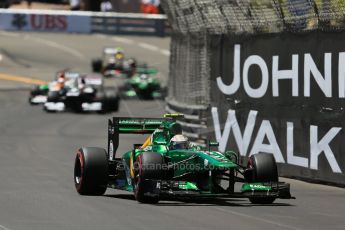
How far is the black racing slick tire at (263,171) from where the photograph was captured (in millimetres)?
14383

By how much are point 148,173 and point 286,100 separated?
5.32m

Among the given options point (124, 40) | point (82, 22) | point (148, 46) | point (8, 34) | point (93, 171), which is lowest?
point (148, 46)

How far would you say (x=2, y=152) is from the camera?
933 inches

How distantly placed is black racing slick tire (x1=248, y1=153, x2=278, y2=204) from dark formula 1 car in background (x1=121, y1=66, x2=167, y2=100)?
93.8ft

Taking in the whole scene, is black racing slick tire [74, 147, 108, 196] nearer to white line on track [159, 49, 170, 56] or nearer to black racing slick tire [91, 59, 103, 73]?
black racing slick tire [91, 59, 103, 73]

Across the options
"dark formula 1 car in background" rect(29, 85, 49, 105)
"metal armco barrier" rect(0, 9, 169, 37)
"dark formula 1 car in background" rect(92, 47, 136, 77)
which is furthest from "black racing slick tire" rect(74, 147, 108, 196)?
"metal armco barrier" rect(0, 9, 169, 37)

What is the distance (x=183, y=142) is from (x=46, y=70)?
40.9m

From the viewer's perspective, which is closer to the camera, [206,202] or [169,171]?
[169,171]

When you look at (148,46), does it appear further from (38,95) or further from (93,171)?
(93,171)

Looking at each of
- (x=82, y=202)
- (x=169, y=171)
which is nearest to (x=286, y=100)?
(x=169, y=171)

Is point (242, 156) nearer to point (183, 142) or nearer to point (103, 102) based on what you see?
point (183, 142)

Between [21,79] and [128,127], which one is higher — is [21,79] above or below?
below

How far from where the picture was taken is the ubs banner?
17.1m

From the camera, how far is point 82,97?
3812 cm
